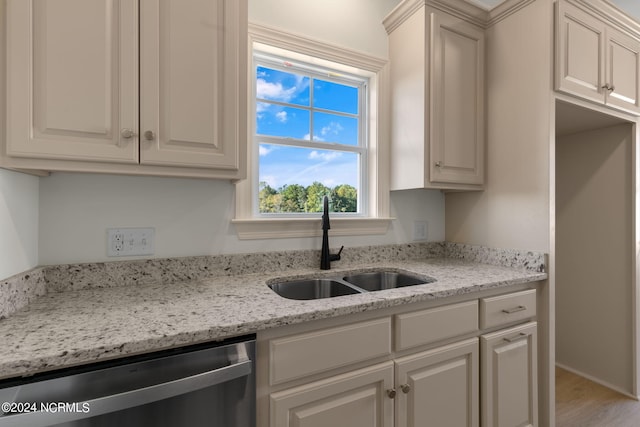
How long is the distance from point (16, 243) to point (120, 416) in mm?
704

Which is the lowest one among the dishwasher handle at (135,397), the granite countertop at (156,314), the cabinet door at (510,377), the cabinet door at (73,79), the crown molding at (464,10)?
the cabinet door at (510,377)

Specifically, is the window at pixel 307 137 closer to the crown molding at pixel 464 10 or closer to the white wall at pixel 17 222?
the crown molding at pixel 464 10

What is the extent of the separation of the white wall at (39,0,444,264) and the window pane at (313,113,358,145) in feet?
1.41

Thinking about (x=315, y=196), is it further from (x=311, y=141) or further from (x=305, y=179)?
(x=311, y=141)

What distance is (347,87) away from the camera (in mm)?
2023

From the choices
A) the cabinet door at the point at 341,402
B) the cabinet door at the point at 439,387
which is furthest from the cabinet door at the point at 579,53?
the cabinet door at the point at 341,402

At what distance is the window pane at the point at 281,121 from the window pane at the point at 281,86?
0.05 m

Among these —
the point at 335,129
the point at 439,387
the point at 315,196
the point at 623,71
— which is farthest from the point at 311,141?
the point at 623,71

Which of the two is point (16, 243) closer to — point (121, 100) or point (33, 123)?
point (33, 123)

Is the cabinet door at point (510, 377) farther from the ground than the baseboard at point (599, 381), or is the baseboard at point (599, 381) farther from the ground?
the cabinet door at point (510, 377)

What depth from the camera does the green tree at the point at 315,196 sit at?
74.4 inches

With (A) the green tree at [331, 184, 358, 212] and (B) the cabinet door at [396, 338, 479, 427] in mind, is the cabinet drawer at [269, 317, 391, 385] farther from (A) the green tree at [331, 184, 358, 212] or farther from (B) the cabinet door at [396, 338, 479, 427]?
(A) the green tree at [331, 184, 358, 212]

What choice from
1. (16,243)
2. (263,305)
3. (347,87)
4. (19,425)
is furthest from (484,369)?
(16,243)

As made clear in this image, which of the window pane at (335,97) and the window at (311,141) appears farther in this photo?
the window pane at (335,97)
